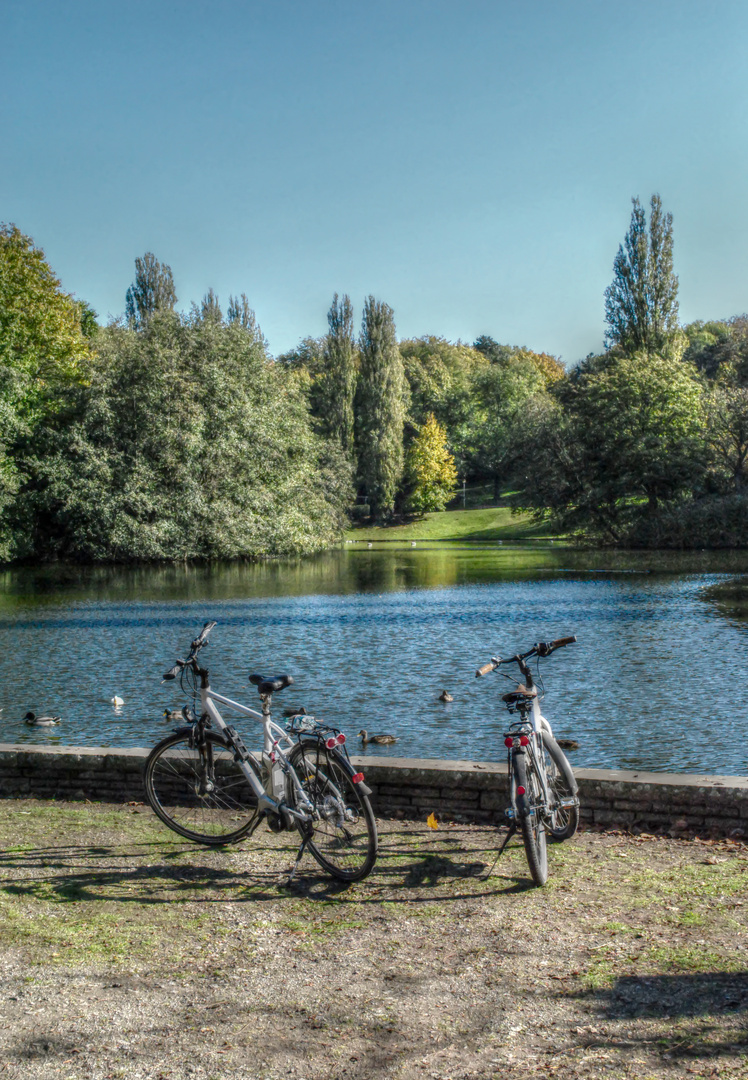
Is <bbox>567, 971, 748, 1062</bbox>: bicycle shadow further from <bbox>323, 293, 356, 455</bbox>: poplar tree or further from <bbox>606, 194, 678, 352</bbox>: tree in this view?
<bbox>323, 293, 356, 455</bbox>: poplar tree

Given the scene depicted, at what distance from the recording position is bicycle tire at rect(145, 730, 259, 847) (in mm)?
6191

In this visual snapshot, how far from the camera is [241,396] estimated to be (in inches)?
1859

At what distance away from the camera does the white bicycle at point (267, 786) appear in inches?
211

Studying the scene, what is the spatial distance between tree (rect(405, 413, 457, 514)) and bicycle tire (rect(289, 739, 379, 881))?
266 feet

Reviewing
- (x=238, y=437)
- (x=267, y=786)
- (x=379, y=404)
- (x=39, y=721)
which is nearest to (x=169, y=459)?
(x=238, y=437)

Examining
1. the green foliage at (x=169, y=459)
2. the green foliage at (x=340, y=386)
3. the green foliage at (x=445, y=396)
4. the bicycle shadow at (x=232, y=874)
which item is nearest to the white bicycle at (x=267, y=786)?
the bicycle shadow at (x=232, y=874)

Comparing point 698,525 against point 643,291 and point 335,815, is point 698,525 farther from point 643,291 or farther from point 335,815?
point 335,815

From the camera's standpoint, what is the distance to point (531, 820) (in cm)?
512

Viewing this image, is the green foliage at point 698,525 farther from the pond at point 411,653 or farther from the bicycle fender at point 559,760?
the bicycle fender at point 559,760

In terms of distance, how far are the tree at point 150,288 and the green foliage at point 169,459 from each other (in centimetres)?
1659

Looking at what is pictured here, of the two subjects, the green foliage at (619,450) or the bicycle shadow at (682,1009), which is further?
the green foliage at (619,450)

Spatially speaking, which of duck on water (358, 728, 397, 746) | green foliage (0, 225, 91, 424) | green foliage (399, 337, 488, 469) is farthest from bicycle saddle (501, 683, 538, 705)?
green foliage (399, 337, 488, 469)

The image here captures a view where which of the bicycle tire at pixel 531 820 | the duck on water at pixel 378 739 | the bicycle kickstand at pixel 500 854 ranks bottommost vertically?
the duck on water at pixel 378 739

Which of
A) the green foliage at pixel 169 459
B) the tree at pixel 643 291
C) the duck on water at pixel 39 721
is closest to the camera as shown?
the duck on water at pixel 39 721
